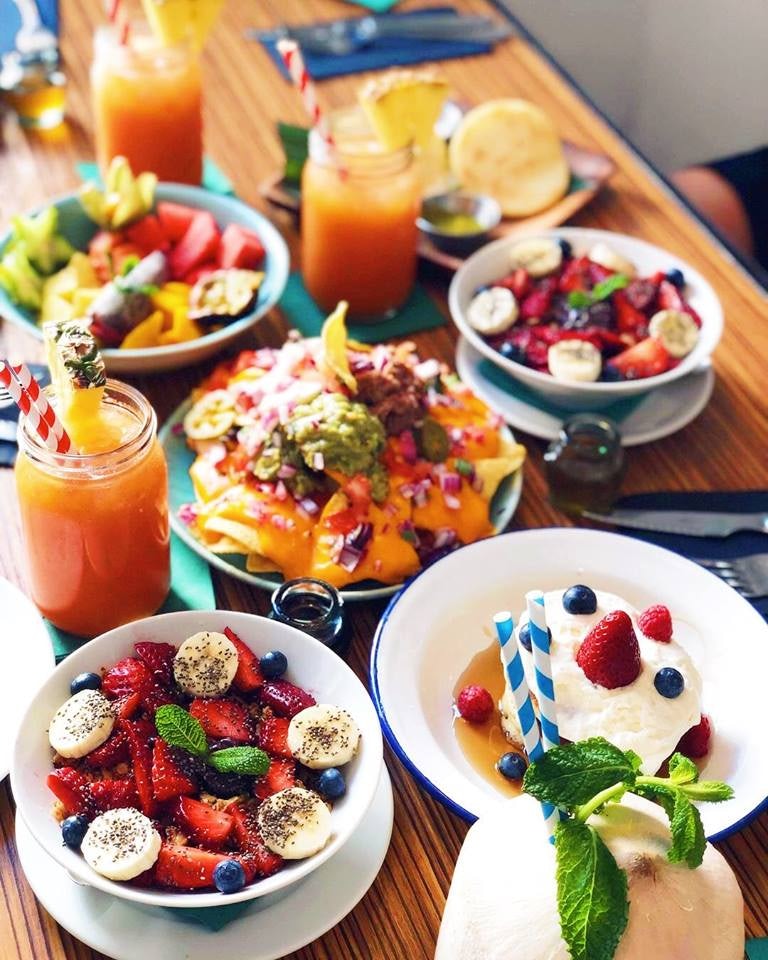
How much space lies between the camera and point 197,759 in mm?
1309

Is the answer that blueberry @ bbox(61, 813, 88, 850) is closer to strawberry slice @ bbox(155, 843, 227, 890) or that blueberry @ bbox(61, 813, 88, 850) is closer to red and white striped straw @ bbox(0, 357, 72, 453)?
strawberry slice @ bbox(155, 843, 227, 890)

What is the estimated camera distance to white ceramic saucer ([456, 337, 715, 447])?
2022 mm

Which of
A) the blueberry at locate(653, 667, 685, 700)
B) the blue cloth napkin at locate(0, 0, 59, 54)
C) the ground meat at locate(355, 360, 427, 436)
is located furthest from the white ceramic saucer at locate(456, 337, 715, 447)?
the blue cloth napkin at locate(0, 0, 59, 54)

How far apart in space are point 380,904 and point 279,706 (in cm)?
26

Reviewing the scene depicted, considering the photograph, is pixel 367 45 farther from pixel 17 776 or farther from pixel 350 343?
pixel 17 776

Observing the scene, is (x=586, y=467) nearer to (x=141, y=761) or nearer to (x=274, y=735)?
(x=274, y=735)

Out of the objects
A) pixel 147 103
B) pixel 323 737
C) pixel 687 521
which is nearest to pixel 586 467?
pixel 687 521

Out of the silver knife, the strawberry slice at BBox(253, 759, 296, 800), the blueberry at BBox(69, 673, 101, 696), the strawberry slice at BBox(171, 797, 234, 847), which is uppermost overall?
the blueberry at BBox(69, 673, 101, 696)

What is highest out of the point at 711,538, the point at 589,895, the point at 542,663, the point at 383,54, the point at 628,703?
the point at 542,663

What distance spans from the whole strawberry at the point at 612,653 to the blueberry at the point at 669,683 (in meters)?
0.03

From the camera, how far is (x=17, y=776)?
4.10 feet

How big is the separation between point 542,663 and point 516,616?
628 mm

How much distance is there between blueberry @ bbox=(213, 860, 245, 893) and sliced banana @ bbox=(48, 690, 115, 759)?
0.74 ft

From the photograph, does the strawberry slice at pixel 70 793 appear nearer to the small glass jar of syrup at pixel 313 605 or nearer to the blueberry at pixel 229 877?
the blueberry at pixel 229 877
